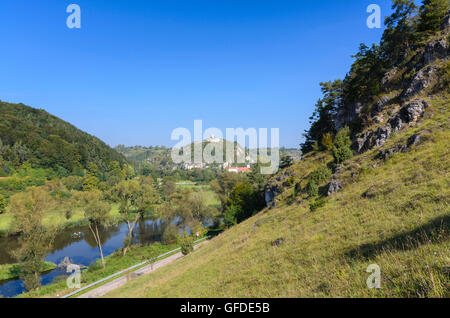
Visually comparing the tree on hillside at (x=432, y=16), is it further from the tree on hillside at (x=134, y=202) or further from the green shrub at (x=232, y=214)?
the tree on hillside at (x=134, y=202)

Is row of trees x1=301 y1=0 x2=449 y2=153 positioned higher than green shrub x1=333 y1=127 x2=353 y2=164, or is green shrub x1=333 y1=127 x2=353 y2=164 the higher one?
row of trees x1=301 y1=0 x2=449 y2=153

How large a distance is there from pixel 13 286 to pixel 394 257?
141 ft

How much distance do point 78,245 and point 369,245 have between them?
5492cm

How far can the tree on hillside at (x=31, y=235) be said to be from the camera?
82.0ft

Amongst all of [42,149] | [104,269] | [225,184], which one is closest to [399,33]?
[225,184]

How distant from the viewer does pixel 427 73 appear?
21469 mm

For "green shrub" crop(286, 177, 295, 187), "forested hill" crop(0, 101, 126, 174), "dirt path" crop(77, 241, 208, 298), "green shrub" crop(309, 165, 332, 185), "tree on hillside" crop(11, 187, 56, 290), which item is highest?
"forested hill" crop(0, 101, 126, 174)

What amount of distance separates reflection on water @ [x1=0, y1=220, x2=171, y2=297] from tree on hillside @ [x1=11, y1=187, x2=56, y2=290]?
9.79 ft

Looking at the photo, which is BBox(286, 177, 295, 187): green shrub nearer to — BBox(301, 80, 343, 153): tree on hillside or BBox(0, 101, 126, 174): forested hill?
BBox(301, 80, 343, 153): tree on hillside

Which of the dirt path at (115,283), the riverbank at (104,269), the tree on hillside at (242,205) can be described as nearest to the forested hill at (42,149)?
the riverbank at (104,269)

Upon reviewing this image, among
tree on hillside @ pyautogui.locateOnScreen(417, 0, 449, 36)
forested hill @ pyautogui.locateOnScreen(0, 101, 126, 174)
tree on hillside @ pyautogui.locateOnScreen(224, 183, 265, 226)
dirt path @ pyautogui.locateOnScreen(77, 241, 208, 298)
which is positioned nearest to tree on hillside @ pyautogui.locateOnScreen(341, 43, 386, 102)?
tree on hillside @ pyautogui.locateOnScreen(417, 0, 449, 36)

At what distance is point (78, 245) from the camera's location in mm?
43531

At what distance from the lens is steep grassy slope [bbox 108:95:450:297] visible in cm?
455
